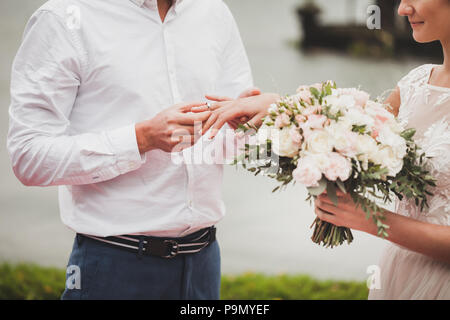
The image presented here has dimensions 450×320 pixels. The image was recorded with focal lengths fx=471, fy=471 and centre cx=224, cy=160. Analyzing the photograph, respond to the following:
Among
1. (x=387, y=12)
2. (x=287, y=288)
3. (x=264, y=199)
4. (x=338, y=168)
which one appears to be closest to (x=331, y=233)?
(x=338, y=168)

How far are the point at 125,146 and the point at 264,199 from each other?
384 cm

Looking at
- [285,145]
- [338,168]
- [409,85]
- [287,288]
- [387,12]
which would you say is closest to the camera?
[338,168]

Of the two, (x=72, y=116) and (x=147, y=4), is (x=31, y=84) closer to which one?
(x=72, y=116)

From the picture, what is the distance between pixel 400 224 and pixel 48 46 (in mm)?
1518

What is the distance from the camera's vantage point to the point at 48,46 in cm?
182

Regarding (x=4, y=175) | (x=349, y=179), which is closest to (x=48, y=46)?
(x=349, y=179)

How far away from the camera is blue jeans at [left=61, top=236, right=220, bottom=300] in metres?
1.95

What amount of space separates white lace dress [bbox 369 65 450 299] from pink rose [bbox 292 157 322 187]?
571 millimetres

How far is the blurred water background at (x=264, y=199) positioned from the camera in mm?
4562

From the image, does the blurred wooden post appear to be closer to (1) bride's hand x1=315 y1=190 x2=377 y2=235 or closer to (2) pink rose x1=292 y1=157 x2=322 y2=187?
(1) bride's hand x1=315 y1=190 x2=377 y2=235

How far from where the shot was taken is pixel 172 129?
178 centimetres

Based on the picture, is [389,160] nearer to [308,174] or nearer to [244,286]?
[308,174]

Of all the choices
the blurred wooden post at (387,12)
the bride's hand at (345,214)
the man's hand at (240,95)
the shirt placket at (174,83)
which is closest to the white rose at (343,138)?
the bride's hand at (345,214)

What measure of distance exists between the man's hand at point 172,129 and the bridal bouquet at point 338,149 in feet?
0.78
